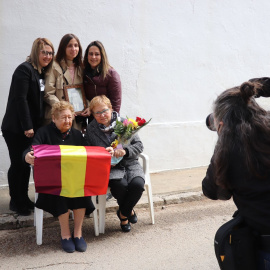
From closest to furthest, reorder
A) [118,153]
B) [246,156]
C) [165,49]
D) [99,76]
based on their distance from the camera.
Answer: [246,156] < [118,153] < [99,76] < [165,49]

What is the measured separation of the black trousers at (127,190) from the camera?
4.60 m

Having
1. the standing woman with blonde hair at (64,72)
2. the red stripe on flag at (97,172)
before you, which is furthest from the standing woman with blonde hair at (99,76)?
the red stripe on flag at (97,172)

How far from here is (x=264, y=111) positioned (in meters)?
2.38

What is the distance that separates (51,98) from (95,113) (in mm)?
547

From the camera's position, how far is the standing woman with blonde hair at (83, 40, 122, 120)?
16.7ft

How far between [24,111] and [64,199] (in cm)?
106

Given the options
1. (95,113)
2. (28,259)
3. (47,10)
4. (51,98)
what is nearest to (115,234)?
(28,259)

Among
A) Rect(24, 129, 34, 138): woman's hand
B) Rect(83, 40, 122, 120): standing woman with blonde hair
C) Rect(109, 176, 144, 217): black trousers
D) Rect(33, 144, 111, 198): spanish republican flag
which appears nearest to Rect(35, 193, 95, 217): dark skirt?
Rect(33, 144, 111, 198): spanish republican flag

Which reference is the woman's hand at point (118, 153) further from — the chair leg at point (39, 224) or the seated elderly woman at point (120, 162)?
the chair leg at point (39, 224)

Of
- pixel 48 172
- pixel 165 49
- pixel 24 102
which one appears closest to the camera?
pixel 48 172

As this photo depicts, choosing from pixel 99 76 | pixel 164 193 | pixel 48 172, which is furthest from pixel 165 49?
pixel 48 172

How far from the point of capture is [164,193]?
6.00 meters

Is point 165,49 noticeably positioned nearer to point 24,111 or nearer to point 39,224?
point 24,111

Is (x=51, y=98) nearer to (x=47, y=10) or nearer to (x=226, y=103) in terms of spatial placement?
(x=47, y=10)
